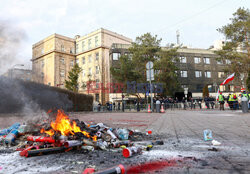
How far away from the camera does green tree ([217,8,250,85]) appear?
24.6 m

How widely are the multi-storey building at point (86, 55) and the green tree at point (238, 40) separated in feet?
83.3

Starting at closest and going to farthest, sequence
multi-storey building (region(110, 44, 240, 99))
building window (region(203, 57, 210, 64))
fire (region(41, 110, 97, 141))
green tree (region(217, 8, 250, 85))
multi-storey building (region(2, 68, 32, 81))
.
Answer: fire (region(41, 110, 97, 141)), multi-storey building (region(2, 68, 32, 81)), green tree (region(217, 8, 250, 85)), multi-storey building (region(110, 44, 240, 99)), building window (region(203, 57, 210, 64))

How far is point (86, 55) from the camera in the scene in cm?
4634

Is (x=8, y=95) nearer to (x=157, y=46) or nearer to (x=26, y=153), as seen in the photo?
(x=26, y=153)

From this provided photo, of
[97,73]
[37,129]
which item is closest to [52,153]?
[37,129]

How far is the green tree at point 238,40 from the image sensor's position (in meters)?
24.6

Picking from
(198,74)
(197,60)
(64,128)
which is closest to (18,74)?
(64,128)

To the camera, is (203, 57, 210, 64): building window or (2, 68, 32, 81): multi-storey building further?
(203, 57, 210, 64): building window

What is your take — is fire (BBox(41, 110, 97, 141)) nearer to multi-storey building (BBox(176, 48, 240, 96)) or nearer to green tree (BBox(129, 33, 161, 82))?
green tree (BBox(129, 33, 161, 82))

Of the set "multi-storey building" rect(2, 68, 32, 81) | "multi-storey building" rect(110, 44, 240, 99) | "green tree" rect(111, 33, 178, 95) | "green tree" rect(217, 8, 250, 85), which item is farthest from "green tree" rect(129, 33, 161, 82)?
"multi-storey building" rect(2, 68, 32, 81)

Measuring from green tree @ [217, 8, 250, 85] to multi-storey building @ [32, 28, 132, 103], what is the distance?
25380 millimetres

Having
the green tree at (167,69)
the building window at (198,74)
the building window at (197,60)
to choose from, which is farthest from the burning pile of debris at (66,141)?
the building window at (197,60)

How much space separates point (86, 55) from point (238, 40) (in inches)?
1355

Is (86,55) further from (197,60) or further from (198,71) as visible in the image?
(198,71)
